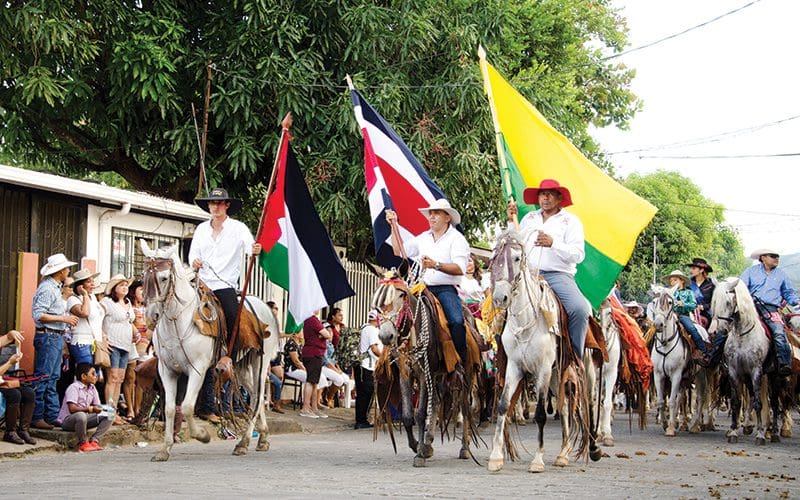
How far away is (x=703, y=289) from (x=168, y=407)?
9.59 metres

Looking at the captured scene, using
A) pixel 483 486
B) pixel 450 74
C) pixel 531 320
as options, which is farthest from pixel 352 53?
pixel 483 486

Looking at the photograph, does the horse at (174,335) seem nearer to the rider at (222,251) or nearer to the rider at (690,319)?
Result: the rider at (222,251)

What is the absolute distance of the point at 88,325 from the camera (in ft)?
48.9

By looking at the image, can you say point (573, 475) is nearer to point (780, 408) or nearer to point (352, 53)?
point (780, 408)

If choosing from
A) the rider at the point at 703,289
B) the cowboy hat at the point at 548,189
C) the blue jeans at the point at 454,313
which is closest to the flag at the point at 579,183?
the cowboy hat at the point at 548,189

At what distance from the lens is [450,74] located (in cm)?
2233

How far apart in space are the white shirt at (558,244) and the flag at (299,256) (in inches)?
131

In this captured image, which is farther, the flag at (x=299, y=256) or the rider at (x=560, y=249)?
the flag at (x=299, y=256)

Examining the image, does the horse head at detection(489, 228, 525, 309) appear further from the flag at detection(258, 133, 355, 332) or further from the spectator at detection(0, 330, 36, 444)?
the spectator at detection(0, 330, 36, 444)

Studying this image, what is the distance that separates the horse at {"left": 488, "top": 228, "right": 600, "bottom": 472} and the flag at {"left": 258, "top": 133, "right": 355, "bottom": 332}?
3.55m

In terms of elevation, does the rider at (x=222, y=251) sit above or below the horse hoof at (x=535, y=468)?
above

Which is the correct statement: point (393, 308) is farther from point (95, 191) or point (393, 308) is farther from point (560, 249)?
point (95, 191)

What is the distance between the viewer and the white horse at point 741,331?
16188 millimetres

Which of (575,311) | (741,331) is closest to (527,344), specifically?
(575,311)
